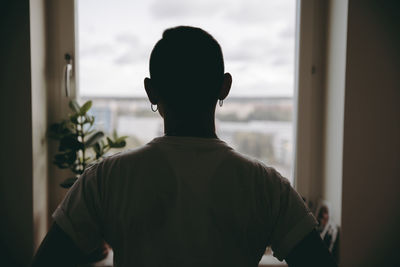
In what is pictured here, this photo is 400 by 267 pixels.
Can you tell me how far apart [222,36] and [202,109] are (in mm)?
1079

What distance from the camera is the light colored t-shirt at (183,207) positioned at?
1.97 feet

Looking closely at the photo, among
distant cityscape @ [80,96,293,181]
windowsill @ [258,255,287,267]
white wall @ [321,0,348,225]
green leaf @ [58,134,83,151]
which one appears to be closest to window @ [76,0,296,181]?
distant cityscape @ [80,96,293,181]

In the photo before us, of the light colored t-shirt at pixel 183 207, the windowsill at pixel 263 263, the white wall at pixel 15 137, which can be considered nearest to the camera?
the light colored t-shirt at pixel 183 207

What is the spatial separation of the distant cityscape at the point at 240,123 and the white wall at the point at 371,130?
1.12 ft

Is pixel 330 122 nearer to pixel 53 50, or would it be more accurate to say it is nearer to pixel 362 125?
pixel 362 125

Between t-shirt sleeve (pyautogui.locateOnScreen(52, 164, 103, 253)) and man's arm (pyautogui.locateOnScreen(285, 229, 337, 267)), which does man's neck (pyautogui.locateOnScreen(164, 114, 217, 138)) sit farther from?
man's arm (pyautogui.locateOnScreen(285, 229, 337, 267))

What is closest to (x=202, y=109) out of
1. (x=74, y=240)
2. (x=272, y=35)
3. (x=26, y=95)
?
(x=74, y=240)

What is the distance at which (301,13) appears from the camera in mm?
1576

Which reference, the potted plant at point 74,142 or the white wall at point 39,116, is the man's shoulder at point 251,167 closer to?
the potted plant at point 74,142

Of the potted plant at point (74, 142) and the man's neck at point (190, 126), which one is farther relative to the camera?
the potted plant at point (74, 142)

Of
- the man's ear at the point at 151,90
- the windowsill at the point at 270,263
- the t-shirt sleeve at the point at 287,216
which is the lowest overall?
the windowsill at the point at 270,263

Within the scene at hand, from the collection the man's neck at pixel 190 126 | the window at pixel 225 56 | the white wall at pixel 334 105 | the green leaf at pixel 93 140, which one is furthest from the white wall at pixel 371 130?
the green leaf at pixel 93 140

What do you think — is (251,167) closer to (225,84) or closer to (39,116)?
(225,84)

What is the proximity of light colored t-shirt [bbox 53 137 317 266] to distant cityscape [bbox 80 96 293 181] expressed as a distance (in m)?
1.04
